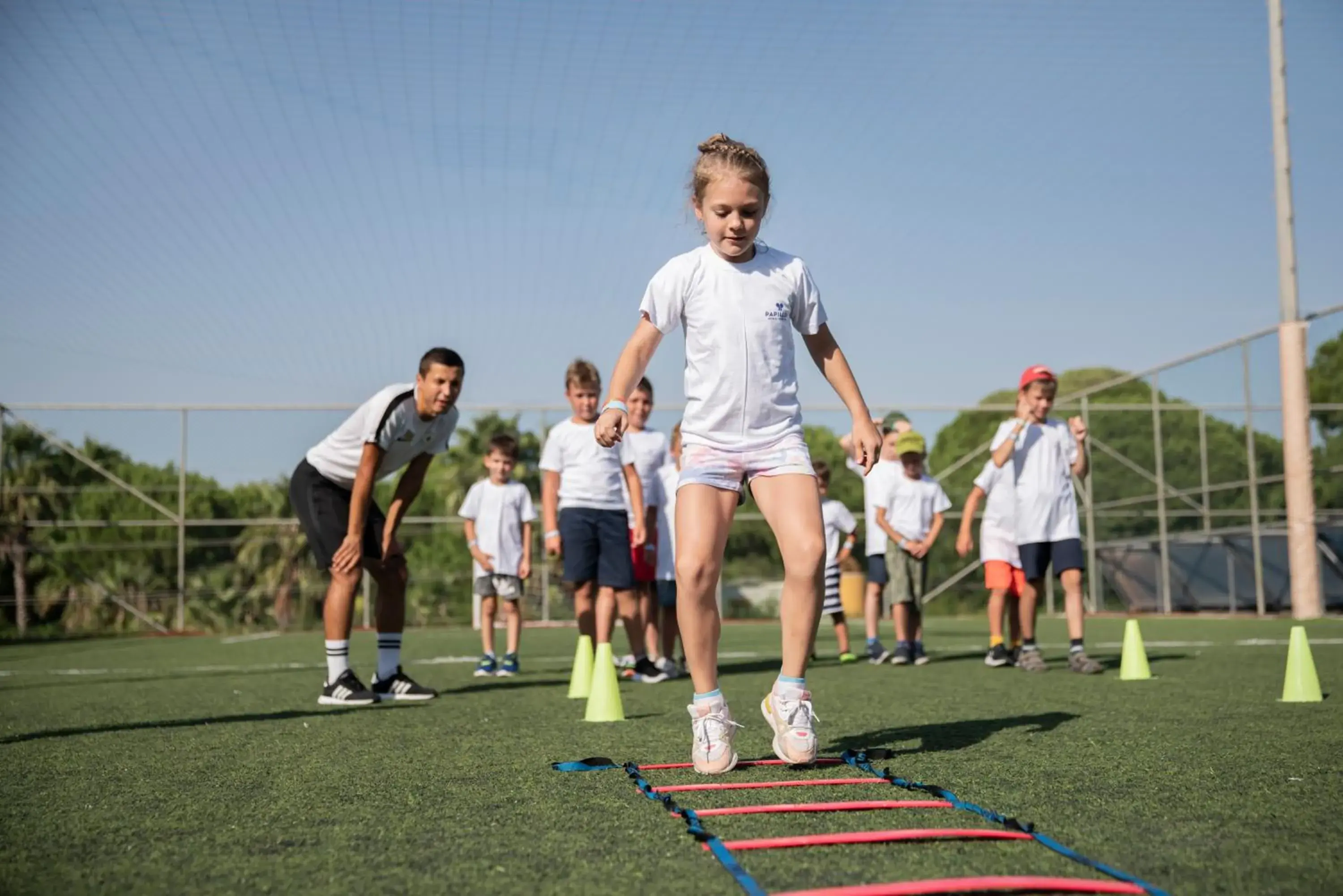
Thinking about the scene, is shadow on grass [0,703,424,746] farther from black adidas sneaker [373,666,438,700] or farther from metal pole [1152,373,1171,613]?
metal pole [1152,373,1171,613]

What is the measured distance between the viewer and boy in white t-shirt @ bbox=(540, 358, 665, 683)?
8102 mm

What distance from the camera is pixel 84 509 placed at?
18.6m

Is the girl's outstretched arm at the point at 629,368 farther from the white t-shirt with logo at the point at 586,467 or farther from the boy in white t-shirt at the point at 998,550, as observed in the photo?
the boy in white t-shirt at the point at 998,550

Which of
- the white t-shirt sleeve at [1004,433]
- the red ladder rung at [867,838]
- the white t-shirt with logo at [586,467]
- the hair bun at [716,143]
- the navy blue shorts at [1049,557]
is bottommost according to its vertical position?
the red ladder rung at [867,838]

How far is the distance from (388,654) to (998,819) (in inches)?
188

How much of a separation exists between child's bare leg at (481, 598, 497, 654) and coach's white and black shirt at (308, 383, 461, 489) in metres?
2.56

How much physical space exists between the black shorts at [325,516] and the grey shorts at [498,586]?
9.26 feet

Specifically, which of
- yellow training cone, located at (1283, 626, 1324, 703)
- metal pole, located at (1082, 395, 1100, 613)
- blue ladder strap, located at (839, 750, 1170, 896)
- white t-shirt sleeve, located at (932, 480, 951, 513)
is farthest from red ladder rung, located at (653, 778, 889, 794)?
metal pole, located at (1082, 395, 1100, 613)

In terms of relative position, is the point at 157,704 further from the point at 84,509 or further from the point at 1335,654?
the point at 84,509

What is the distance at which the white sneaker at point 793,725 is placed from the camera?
385 centimetres

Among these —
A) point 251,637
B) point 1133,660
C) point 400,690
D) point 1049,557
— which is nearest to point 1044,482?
point 1049,557

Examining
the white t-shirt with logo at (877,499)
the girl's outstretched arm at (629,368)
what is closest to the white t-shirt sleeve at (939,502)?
the white t-shirt with logo at (877,499)

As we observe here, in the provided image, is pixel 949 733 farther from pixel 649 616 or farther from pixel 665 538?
pixel 665 538

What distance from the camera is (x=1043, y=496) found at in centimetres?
820
